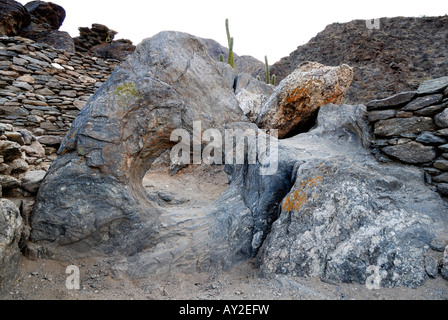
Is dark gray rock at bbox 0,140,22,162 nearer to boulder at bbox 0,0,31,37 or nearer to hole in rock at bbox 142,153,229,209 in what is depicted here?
hole in rock at bbox 142,153,229,209

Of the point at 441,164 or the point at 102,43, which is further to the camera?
the point at 102,43

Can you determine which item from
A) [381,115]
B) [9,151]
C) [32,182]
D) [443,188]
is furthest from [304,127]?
[9,151]

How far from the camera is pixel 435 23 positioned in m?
16.0

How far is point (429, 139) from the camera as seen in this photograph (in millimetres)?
3129

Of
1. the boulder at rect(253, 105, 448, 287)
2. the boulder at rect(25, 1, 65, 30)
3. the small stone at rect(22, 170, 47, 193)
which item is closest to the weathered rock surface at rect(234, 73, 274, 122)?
the boulder at rect(253, 105, 448, 287)

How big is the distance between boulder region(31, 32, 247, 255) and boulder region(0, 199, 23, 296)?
0.36 meters

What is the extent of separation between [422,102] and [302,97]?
2.50m

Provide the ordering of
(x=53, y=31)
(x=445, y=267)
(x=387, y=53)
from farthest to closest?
(x=387, y=53), (x=53, y=31), (x=445, y=267)

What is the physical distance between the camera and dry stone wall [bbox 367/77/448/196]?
9.93 ft

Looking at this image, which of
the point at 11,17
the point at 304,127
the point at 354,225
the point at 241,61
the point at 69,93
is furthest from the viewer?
the point at 241,61

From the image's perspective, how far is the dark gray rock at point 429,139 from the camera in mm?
3054

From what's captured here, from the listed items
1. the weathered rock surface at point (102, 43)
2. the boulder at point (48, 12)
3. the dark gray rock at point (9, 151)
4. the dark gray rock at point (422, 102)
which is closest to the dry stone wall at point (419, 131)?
the dark gray rock at point (422, 102)

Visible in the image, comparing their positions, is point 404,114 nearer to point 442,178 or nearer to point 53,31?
point 442,178

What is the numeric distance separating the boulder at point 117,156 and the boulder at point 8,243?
36 cm
